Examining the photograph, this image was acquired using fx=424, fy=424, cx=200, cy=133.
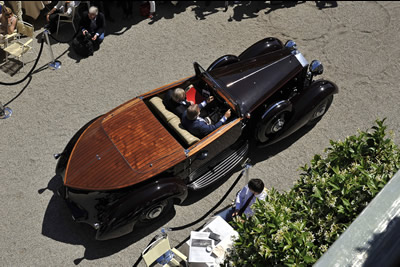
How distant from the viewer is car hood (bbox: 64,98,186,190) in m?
6.32

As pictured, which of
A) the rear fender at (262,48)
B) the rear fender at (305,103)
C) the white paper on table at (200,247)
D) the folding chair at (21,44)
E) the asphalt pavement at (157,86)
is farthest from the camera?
the folding chair at (21,44)

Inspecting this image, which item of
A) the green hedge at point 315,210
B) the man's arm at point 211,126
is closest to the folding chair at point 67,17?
the man's arm at point 211,126

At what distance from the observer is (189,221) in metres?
7.02

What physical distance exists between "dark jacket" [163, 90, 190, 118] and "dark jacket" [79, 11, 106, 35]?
3.61m

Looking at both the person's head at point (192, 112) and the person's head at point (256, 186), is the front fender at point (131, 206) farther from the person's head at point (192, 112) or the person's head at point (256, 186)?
the person's head at point (256, 186)

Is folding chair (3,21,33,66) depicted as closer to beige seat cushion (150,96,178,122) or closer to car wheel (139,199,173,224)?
beige seat cushion (150,96,178,122)

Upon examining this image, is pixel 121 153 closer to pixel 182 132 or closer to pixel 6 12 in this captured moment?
pixel 182 132

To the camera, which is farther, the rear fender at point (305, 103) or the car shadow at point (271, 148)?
the car shadow at point (271, 148)

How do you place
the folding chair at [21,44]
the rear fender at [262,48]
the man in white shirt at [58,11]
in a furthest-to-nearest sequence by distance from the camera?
the man in white shirt at [58,11] < the folding chair at [21,44] < the rear fender at [262,48]

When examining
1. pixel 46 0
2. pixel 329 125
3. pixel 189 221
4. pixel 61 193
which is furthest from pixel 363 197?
pixel 46 0

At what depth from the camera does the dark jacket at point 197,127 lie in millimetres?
6734

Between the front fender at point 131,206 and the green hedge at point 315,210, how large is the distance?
169 cm

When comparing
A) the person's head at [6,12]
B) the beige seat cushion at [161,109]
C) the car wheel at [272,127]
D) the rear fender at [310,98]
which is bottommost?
the car wheel at [272,127]

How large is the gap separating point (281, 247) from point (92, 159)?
341 centimetres
